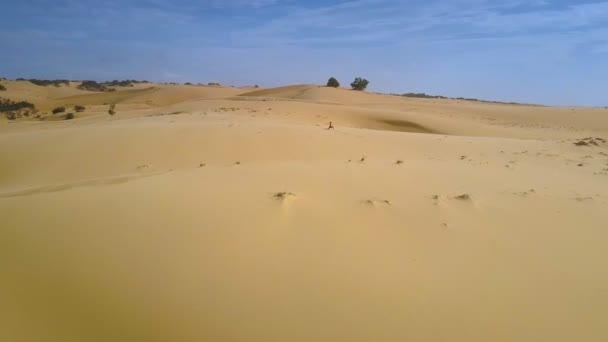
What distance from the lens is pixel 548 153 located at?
23.0ft

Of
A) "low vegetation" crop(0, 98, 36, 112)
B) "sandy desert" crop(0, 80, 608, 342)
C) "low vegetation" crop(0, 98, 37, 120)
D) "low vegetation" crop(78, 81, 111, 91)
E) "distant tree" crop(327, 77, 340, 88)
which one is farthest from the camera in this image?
"low vegetation" crop(78, 81, 111, 91)

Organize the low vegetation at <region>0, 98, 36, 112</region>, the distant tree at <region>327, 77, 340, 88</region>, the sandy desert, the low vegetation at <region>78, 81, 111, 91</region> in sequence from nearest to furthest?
the sandy desert
the low vegetation at <region>0, 98, 36, 112</region>
the distant tree at <region>327, 77, 340, 88</region>
the low vegetation at <region>78, 81, 111, 91</region>

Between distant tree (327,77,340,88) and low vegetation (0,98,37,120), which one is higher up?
distant tree (327,77,340,88)

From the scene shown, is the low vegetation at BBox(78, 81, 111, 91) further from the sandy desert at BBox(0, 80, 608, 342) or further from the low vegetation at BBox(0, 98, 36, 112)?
the sandy desert at BBox(0, 80, 608, 342)

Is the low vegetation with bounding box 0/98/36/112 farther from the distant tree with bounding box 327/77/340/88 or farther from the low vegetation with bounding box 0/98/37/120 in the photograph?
the distant tree with bounding box 327/77/340/88

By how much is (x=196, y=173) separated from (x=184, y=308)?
252 cm

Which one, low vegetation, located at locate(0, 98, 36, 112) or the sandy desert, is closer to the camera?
the sandy desert

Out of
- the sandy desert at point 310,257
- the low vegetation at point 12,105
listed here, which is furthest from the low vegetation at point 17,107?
the sandy desert at point 310,257

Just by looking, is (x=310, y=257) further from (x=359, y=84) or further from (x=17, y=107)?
(x=359, y=84)

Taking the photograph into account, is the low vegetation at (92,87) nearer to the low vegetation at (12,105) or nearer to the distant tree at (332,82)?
the low vegetation at (12,105)

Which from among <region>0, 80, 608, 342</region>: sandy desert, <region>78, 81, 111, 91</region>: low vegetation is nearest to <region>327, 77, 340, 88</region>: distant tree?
<region>78, 81, 111, 91</region>: low vegetation

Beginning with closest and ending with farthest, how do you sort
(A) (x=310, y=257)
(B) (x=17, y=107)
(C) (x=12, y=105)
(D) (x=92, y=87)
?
(A) (x=310, y=257) → (B) (x=17, y=107) → (C) (x=12, y=105) → (D) (x=92, y=87)

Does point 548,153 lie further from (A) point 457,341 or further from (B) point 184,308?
(B) point 184,308

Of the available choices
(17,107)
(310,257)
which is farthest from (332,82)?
(310,257)
